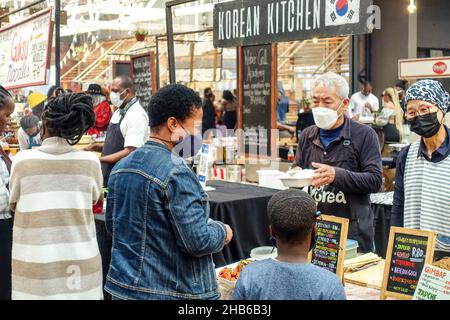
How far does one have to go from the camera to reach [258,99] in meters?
7.53

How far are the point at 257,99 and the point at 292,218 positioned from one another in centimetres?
565

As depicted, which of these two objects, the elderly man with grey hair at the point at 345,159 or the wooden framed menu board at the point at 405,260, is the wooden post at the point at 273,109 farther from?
the wooden framed menu board at the point at 405,260

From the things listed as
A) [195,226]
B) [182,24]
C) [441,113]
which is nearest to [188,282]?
[195,226]

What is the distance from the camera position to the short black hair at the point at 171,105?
236cm

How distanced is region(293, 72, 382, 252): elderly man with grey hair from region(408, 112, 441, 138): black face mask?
0.54 m

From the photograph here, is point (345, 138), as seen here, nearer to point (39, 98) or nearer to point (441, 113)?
point (441, 113)

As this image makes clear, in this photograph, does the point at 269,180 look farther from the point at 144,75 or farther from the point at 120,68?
the point at 120,68

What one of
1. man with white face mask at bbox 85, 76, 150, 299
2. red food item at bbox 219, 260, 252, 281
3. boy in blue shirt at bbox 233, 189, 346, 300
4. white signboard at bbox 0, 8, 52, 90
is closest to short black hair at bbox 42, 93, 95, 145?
red food item at bbox 219, 260, 252, 281

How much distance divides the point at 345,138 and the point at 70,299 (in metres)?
1.66

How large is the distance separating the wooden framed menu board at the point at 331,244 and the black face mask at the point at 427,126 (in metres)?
0.53

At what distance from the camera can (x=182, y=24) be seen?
1666 cm

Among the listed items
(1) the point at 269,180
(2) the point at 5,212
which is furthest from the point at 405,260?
(1) the point at 269,180

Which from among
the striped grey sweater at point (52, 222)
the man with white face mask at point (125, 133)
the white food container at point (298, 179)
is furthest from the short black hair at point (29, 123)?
the white food container at point (298, 179)

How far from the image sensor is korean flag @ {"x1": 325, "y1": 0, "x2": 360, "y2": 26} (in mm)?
4344
